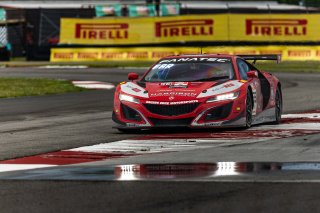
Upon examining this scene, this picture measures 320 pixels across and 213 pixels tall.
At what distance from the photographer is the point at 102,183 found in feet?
29.8

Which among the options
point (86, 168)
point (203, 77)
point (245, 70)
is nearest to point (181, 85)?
point (203, 77)

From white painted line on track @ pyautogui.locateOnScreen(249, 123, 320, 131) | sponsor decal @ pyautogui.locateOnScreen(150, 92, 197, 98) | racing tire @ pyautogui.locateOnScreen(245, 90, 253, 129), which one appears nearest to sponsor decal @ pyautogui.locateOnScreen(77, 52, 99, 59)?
white painted line on track @ pyautogui.locateOnScreen(249, 123, 320, 131)

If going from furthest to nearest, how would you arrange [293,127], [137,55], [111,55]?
1. [111,55]
2. [137,55]
3. [293,127]

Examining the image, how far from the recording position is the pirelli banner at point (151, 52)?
44.2 m

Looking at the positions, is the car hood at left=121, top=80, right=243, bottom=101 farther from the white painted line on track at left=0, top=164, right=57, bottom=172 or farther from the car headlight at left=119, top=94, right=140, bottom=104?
the white painted line on track at left=0, top=164, right=57, bottom=172

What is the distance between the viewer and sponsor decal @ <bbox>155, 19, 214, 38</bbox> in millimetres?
45406

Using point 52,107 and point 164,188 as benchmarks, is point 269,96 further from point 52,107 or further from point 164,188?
point 164,188

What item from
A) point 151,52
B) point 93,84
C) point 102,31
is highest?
point 93,84

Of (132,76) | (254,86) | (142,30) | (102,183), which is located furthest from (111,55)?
(102,183)

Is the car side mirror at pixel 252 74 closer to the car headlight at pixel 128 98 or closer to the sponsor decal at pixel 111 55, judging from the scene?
the car headlight at pixel 128 98

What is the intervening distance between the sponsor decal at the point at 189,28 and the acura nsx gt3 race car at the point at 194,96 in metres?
29.2

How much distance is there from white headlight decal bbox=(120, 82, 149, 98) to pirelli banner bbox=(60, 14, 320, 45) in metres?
29.6

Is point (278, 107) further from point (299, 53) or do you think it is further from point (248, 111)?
point (299, 53)

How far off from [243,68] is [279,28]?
1141 inches
